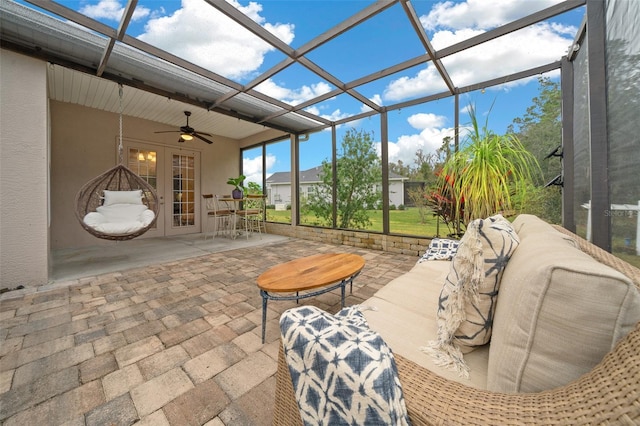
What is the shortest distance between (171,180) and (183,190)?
380 mm

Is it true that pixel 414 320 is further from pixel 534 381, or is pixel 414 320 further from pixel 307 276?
pixel 307 276

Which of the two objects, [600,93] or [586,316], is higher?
[600,93]

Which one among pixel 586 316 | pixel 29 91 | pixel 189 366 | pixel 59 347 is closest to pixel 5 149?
pixel 29 91

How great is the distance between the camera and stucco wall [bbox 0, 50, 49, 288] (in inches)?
100

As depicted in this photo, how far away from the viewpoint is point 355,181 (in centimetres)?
518

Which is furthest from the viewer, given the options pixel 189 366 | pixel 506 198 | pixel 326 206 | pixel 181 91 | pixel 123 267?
pixel 326 206

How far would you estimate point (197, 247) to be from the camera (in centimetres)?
477

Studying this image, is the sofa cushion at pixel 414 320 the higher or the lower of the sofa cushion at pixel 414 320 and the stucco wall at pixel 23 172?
the lower

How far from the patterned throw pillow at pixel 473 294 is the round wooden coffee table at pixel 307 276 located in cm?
91

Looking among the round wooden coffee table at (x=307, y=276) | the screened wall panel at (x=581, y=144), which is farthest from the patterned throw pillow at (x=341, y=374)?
the screened wall panel at (x=581, y=144)

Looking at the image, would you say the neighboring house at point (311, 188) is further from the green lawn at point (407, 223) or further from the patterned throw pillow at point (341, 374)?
the patterned throw pillow at point (341, 374)

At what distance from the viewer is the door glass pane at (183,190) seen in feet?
20.4

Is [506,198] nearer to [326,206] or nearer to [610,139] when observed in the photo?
[610,139]

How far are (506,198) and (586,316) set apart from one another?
219 cm
